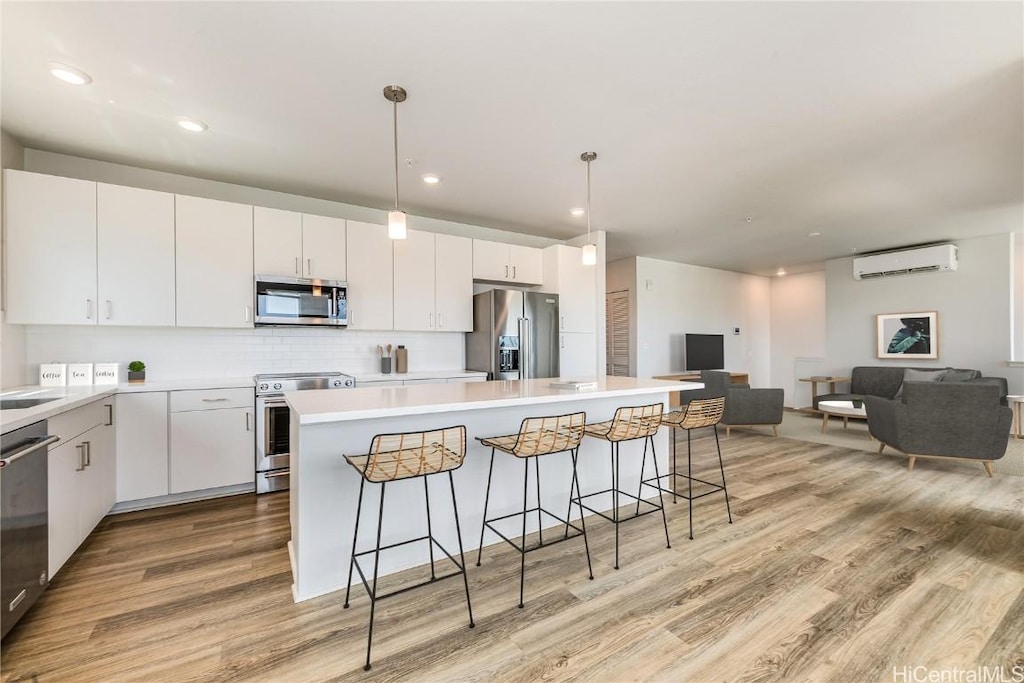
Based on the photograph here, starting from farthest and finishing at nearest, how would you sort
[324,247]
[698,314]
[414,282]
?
[698,314]
[414,282]
[324,247]

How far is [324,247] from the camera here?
4.01 meters

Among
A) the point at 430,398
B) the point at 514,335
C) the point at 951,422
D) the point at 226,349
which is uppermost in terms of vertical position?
the point at 514,335

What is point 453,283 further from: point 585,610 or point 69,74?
point 585,610

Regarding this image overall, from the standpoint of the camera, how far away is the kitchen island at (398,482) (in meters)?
2.10

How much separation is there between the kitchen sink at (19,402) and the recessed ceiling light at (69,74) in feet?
5.64

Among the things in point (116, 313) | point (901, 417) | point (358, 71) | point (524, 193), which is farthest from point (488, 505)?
point (901, 417)

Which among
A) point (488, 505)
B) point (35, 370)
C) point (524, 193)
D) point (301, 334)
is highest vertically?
point (524, 193)

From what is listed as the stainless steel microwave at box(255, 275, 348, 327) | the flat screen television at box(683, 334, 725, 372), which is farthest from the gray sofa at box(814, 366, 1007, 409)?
the stainless steel microwave at box(255, 275, 348, 327)

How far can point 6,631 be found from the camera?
170 cm

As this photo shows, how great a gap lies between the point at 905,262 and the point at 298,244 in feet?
26.3

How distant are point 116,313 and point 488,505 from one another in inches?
121

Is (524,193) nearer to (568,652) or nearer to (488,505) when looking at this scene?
(488,505)

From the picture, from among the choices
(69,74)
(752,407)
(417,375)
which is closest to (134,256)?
(69,74)

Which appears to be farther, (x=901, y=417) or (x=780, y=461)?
(x=780, y=461)
